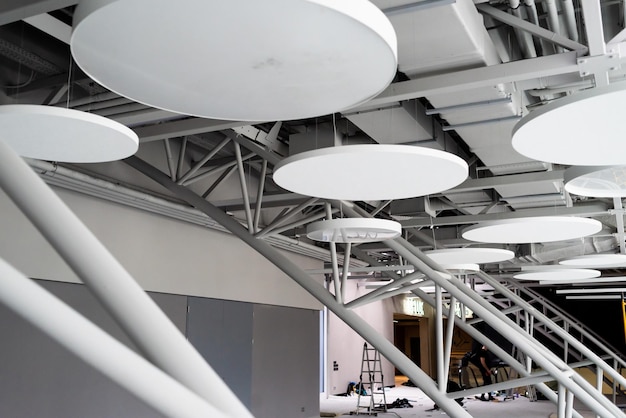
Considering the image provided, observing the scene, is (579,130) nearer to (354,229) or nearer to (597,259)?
(354,229)

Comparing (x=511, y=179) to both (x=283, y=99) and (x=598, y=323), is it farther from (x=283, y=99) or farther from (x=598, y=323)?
(x=598, y=323)

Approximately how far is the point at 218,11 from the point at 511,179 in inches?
438

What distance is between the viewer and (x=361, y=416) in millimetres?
23375

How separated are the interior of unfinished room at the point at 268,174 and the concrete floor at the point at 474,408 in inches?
21.6

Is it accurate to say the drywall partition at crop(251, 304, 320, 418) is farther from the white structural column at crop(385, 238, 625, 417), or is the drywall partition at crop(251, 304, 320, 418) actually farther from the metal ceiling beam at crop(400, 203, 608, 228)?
the white structural column at crop(385, 238, 625, 417)

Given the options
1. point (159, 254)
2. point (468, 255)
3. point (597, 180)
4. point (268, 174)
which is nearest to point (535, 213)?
point (468, 255)

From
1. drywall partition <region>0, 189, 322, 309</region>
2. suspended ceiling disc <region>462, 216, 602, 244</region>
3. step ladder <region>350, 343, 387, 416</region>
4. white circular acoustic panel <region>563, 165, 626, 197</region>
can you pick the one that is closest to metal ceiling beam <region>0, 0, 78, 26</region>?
drywall partition <region>0, 189, 322, 309</region>

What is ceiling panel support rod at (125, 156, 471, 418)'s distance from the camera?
11945mm

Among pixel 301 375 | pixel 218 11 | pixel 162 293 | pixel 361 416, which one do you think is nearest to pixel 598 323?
pixel 361 416

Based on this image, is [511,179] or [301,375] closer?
[511,179]

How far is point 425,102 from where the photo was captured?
38.0 feet

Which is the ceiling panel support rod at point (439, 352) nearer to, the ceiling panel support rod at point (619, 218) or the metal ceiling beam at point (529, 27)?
the ceiling panel support rod at point (619, 218)

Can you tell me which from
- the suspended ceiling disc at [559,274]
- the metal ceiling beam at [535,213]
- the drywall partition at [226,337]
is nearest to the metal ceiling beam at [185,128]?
the drywall partition at [226,337]

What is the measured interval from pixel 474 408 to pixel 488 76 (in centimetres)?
2282
